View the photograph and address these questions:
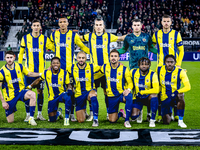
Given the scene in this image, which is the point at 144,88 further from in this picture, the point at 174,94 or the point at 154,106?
the point at 174,94

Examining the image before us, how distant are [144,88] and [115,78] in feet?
1.84

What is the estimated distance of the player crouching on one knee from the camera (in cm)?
478

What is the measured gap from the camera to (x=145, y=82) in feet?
16.1

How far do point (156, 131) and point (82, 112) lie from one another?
1.53 m

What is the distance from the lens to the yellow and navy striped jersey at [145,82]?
4.81m

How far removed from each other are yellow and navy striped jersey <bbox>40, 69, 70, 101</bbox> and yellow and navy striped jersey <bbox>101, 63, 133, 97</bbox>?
0.74m

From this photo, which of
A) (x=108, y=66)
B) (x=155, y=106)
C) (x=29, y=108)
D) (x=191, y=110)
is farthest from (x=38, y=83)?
(x=191, y=110)

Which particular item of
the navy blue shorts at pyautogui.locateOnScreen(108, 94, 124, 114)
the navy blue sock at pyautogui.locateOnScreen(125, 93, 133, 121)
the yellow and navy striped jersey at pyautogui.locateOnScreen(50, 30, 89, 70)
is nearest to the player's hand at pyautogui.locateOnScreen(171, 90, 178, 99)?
the navy blue sock at pyautogui.locateOnScreen(125, 93, 133, 121)

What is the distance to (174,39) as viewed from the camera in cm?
541

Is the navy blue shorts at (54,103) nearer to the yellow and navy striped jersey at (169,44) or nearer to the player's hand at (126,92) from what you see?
the player's hand at (126,92)

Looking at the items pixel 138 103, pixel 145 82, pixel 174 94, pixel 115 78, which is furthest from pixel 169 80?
pixel 115 78

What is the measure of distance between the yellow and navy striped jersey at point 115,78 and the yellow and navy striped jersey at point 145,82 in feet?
0.42

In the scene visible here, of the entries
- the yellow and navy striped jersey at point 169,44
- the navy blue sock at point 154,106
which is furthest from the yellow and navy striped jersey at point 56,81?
the yellow and navy striped jersey at point 169,44

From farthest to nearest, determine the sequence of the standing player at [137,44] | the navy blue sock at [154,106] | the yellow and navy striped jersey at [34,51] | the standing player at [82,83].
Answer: the yellow and navy striped jersey at [34,51], the standing player at [137,44], the standing player at [82,83], the navy blue sock at [154,106]
